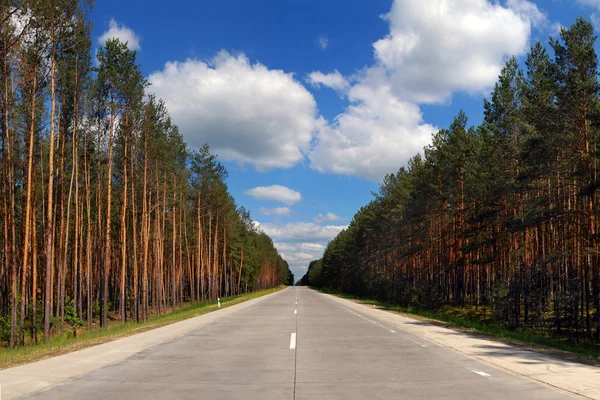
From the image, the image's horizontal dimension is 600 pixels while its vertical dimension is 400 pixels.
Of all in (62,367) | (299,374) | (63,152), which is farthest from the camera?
(63,152)

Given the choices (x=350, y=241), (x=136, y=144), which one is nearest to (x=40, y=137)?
(x=136, y=144)

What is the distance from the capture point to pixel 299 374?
9.05 metres

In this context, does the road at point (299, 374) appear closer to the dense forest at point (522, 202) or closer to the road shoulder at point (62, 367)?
the road shoulder at point (62, 367)

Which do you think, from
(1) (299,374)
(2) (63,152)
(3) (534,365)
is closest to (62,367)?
(1) (299,374)

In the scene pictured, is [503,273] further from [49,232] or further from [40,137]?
[40,137]

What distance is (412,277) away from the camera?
63156 millimetres

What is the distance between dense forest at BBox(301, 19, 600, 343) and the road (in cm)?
1288

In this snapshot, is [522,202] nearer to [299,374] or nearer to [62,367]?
[299,374]

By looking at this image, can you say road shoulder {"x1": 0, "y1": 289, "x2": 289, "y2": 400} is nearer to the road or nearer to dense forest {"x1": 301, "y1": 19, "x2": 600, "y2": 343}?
the road

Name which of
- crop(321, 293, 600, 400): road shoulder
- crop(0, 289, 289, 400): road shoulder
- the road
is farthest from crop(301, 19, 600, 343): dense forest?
crop(0, 289, 289, 400): road shoulder

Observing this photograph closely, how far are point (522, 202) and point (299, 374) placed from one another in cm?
2198

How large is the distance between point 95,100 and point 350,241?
74622 mm

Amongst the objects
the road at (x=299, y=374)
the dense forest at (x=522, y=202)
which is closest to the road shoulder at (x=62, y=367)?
the road at (x=299, y=374)

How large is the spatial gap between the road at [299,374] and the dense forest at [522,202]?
12.9m
